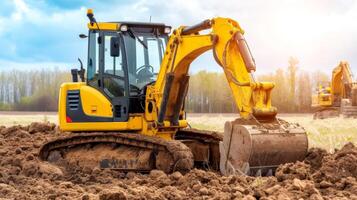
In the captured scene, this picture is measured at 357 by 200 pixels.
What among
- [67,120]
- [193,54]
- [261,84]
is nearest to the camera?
[261,84]

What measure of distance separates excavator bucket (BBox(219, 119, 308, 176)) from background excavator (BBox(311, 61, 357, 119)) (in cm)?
2145

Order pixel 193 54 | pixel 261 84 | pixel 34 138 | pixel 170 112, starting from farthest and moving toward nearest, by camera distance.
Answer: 1. pixel 34 138
2. pixel 170 112
3. pixel 193 54
4. pixel 261 84

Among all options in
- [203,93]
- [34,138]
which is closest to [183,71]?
[34,138]

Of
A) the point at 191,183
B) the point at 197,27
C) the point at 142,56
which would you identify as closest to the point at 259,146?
the point at 191,183

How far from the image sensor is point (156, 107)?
11328mm

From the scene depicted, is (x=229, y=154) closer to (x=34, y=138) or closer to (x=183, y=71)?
(x=183, y=71)

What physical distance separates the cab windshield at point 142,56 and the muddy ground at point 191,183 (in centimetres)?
198

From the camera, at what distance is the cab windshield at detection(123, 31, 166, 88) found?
11.5 m

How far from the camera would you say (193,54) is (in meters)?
10.7

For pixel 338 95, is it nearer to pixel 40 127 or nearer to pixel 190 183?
pixel 40 127

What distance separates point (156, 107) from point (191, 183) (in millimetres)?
2983

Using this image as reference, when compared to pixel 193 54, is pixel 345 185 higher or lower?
lower

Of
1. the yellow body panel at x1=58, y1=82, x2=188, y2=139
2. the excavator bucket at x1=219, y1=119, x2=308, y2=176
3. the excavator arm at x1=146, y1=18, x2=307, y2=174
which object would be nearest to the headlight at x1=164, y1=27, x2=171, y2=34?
the excavator arm at x1=146, y1=18, x2=307, y2=174

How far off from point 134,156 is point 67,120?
90.1 inches
